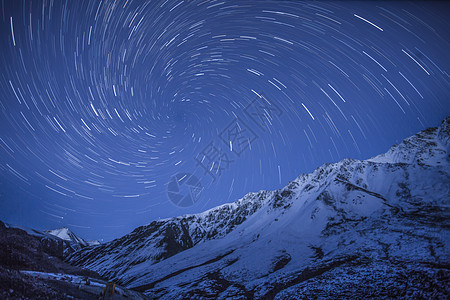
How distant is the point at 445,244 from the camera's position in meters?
36.2

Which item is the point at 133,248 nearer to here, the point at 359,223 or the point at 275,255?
the point at 275,255

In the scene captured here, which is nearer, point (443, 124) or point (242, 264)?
point (242, 264)

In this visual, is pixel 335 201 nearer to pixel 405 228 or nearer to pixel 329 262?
pixel 405 228

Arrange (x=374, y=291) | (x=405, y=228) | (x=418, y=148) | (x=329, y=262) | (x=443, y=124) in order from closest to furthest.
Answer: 1. (x=374, y=291)
2. (x=329, y=262)
3. (x=405, y=228)
4. (x=418, y=148)
5. (x=443, y=124)

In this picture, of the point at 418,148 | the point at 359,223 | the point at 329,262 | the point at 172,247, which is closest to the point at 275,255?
the point at 329,262

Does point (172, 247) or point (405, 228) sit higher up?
point (405, 228)

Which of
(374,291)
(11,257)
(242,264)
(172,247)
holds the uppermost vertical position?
(11,257)

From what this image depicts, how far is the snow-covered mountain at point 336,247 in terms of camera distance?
96.2 ft

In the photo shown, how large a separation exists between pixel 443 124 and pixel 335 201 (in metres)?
109

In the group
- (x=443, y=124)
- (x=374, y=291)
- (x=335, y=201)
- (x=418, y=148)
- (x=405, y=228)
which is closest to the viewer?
(x=374, y=291)

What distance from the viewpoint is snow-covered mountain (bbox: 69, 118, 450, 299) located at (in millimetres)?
29328

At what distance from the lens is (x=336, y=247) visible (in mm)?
50281

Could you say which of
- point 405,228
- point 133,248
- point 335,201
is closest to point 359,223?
point 405,228

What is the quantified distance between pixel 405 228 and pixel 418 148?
331ft
